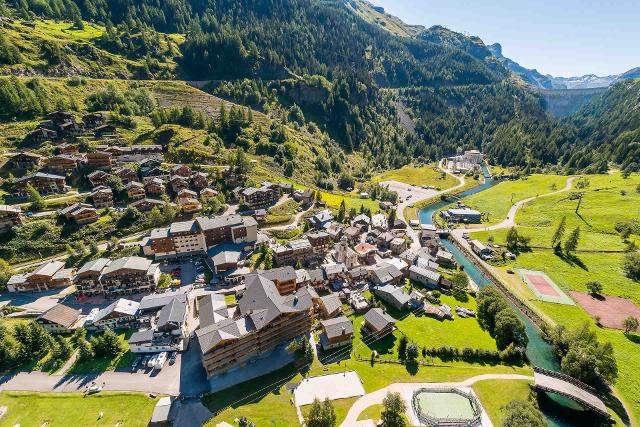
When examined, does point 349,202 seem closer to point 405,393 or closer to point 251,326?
point 251,326

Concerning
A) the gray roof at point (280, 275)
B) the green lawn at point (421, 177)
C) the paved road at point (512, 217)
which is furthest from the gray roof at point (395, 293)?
the green lawn at point (421, 177)

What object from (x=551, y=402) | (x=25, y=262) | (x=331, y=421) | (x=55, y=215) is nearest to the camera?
(x=331, y=421)

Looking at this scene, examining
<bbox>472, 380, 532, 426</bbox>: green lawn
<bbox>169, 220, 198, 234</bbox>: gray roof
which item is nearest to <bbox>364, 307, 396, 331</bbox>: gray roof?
<bbox>472, 380, 532, 426</bbox>: green lawn

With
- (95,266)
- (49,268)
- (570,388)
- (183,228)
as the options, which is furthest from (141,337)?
(570,388)

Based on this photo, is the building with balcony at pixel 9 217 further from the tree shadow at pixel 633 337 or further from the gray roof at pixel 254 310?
the tree shadow at pixel 633 337

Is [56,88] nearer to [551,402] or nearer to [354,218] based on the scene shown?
[354,218]

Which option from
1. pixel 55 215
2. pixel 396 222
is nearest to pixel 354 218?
pixel 396 222

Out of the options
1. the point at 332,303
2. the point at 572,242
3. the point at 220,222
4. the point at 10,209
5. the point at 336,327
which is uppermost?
the point at 10,209
